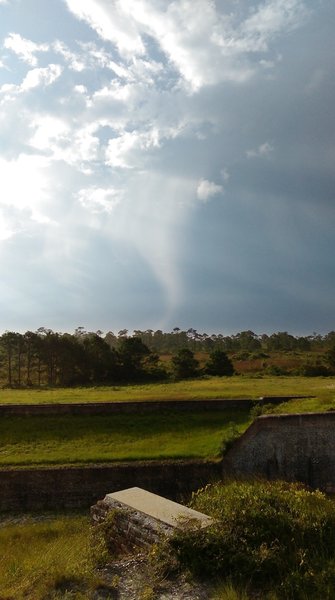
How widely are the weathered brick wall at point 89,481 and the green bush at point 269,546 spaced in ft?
31.2

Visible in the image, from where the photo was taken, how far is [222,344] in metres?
90.4

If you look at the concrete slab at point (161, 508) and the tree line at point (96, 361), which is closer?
the concrete slab at point (161, 508)

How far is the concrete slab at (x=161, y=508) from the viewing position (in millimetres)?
5531

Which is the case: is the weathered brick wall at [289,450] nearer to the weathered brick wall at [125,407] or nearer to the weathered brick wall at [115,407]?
the weathered brick wall at [125,407]

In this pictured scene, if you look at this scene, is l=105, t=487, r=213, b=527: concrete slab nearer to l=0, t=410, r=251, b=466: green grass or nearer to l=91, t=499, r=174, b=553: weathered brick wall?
l=91, t=499, r=174, b=553: weathered brick wall

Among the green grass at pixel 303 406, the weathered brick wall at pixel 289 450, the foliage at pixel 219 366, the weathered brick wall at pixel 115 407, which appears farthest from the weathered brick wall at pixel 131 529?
the foliage at pixel 219 366

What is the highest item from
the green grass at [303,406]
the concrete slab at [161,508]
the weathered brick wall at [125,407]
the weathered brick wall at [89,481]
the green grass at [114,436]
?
the weathered brick wall at [125,407]

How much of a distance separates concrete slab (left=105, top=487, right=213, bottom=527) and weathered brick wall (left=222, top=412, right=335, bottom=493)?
8726 mm

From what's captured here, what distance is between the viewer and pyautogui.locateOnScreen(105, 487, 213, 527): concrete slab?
5531 mm

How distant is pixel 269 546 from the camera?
16.3ft

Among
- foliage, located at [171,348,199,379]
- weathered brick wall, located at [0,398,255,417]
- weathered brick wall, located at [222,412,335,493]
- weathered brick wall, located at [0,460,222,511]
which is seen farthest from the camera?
foliage, located at [171,348,199,379]

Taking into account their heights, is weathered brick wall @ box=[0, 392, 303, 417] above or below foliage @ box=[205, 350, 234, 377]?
below

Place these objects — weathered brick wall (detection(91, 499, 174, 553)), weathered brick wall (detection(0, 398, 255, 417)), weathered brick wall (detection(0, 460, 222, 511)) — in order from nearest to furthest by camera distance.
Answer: weathered brick wall (detection(91, 499, 174, 553)) < weathered brick wall (detection(0, 460, 222, 511)) < weathered brick wall (detection(0, 398, 255, 417))

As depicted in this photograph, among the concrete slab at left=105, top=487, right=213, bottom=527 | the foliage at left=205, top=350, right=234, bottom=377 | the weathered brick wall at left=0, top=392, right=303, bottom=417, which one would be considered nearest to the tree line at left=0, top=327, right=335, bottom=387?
the foliage at left=205, top=350, right=234, bottom=377
